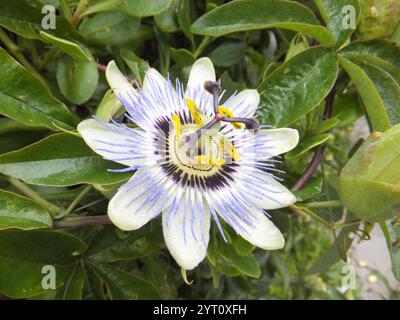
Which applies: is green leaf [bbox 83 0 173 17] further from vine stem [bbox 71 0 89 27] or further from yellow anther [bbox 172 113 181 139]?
yellow anther [bbox 172 113 181 139]

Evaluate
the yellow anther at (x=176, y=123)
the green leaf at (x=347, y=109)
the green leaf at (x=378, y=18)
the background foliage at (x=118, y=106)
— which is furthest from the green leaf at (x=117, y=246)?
the green leaf at (x=378, y=18)

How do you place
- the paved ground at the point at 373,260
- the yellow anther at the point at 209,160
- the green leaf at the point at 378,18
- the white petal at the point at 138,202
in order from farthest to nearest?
the paved ground at the point at 373,260, the green leaf at the point at 378,18, the yellow anther at the point at 209,160, the white petal at the point at 138,202

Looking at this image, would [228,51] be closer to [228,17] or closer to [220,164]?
[228,17]

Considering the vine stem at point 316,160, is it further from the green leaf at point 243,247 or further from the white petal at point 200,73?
the white petal at point 200,73

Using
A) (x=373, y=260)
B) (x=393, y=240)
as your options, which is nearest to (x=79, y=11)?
(x=393, y=240)

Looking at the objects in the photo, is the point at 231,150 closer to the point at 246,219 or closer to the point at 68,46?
the point at 246,219

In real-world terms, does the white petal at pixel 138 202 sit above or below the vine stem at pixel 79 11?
below

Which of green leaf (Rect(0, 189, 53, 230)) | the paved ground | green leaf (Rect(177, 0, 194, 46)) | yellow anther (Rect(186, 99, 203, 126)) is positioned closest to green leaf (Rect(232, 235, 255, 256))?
yellow anther (Rect(186, 99, 203, 126))
